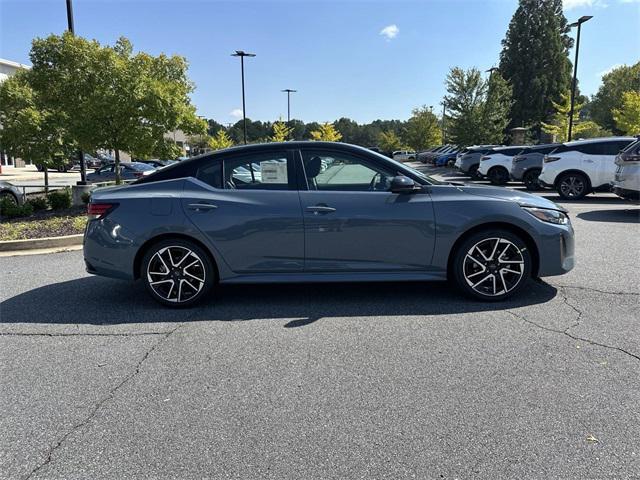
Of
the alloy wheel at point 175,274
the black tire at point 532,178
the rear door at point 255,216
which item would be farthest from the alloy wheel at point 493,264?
the black tire at point 532,178

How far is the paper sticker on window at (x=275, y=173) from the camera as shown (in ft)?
15.0

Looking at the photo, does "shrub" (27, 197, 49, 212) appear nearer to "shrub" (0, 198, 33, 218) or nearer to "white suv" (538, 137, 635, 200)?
"shrub" (0, 198, 33, 218)

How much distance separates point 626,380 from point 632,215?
8622 mm

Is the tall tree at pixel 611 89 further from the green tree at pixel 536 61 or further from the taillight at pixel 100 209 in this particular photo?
the taillight at pixel 100 209

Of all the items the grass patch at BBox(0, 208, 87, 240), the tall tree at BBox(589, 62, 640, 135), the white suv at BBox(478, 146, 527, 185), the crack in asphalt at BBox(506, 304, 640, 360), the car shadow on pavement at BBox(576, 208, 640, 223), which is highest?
the tall tree at BBox(589, 62, 640, 135)

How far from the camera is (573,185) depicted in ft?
43.1

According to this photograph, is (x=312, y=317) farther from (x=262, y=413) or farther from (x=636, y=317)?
(x=636, y=317)

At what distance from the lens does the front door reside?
4.43 m

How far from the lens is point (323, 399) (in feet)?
9.59

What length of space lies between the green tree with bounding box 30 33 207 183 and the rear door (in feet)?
22.4

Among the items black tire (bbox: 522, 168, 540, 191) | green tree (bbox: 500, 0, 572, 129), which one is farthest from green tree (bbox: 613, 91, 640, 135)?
black tire (bbox: 522, 168, 540, 191)

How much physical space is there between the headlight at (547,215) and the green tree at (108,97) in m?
8.57

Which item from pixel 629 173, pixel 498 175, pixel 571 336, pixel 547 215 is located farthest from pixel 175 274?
pixel 498 175

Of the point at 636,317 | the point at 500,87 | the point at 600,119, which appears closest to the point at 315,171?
the point at 636,317
